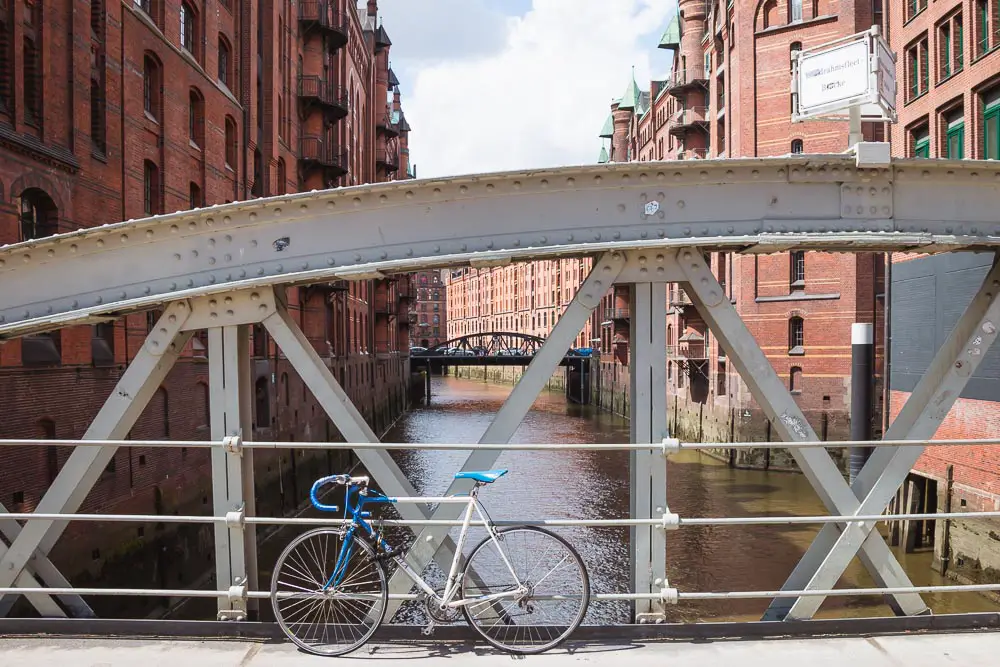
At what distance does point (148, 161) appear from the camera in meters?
17.0

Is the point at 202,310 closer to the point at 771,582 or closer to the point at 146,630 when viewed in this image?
the point at 146,630

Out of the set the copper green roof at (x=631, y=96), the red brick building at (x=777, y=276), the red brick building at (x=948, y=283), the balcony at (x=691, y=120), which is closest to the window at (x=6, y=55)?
the red brick building at (x=948, y=283)

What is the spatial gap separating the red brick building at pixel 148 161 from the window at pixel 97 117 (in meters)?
0.02

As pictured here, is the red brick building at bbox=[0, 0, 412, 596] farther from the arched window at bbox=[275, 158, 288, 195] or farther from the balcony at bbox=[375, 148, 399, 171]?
the balcony at bbox=[375, 148, 399, 171]

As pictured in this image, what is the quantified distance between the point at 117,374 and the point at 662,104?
43.7m

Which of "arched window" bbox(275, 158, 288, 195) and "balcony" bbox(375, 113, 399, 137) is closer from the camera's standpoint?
"arched window" bbox(275, 158, 288, 195)

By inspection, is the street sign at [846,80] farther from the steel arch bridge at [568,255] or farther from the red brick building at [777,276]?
the red brick building at [777,276]

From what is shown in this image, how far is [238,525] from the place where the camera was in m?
4.57

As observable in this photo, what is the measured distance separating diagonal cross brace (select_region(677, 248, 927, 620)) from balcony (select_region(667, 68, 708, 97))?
37495 mm

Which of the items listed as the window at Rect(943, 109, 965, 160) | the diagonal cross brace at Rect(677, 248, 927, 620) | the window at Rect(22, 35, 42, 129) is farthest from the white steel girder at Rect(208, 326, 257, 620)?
→ the window at Rect(943, 109, 965, 160)

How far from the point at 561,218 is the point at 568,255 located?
0.69 feet

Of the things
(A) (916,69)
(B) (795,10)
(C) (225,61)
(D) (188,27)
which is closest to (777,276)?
(B) (795,10)

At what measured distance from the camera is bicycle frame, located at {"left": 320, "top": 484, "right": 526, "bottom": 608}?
4418mm

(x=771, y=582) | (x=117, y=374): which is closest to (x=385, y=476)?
(x=117, y=374)
